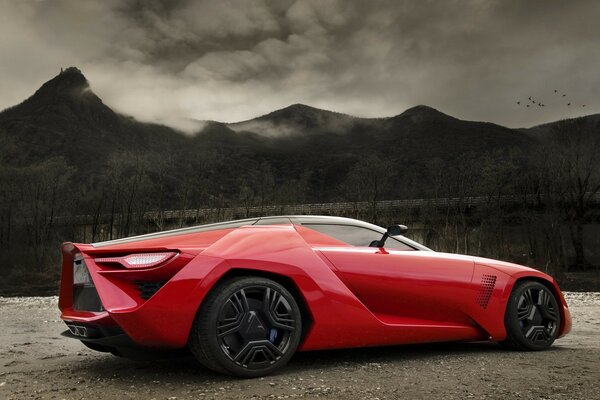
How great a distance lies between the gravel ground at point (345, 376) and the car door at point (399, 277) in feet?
1.31

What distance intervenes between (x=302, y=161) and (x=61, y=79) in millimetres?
90418

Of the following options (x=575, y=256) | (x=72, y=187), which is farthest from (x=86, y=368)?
(x=72, y=187)

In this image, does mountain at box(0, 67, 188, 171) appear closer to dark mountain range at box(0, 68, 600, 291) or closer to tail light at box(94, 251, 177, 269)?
dark mountain range at box(0, 68, 600, 291)

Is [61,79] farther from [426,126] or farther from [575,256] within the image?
[575,256]

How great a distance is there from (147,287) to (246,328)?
0.72m

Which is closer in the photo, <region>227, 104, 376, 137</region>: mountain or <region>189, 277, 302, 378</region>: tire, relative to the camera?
<region>189, 277, 302, 378</region>: tire

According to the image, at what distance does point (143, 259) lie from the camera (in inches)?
145

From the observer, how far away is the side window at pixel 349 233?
4543 mm

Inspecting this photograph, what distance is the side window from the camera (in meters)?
4.54

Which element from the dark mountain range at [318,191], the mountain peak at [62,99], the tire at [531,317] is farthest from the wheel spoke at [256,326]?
the mountain peak at [62,99]

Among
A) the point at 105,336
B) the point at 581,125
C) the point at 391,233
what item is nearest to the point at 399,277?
the point at 391,233

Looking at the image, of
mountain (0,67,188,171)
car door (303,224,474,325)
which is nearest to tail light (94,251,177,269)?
car door (303,224,474,325)

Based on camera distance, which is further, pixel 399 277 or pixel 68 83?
pixel 68 83

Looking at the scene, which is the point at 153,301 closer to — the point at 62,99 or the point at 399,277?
the point at 399,277
